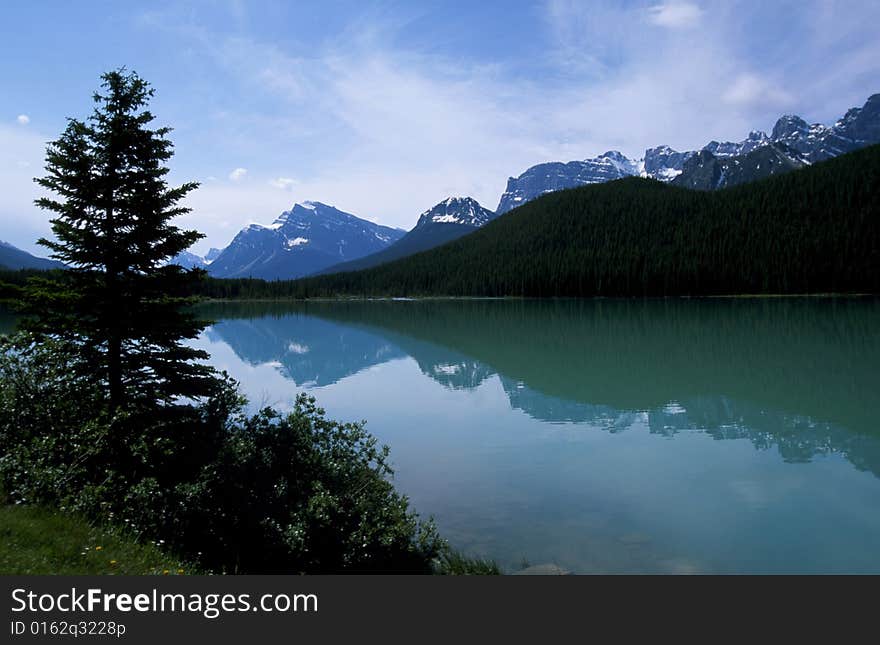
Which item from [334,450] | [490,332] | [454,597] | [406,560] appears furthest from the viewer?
[490,332]

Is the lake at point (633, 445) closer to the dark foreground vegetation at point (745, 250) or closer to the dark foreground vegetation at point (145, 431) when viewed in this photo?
the dark foreground vegetation at point (145, 431)

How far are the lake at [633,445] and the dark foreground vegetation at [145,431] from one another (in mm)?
2829

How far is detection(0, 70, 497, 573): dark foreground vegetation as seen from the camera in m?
10.4

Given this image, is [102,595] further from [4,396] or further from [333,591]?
[4,396]

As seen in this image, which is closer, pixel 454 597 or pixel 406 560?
pixel 454 597

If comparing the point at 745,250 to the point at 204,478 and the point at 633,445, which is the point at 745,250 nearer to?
the point at 633,445

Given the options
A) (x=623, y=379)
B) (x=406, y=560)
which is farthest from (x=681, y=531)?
(x=623, y=379)

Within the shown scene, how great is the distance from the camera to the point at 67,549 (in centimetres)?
779

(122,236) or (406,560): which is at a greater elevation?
(122,236)

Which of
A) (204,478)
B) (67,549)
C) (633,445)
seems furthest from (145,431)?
(633,445)

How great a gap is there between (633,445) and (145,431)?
52.6ft

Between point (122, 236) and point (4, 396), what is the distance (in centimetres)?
469

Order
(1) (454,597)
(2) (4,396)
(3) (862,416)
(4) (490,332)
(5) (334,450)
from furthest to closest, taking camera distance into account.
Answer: (4) (490,332) → (3) (862,416) → (5) (334,450) → (2) (4,396) → (1) (454,597)

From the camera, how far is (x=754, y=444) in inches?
757
